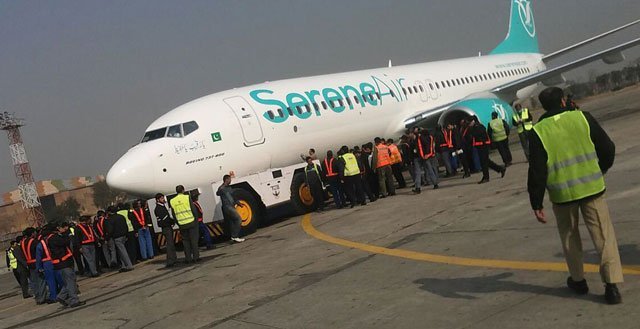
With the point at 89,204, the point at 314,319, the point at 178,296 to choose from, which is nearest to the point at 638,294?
the point at 314,319

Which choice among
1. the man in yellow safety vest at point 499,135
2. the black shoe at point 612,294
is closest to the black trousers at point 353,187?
the man in yellow safety vest at point 499,135

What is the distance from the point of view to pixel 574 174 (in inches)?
195

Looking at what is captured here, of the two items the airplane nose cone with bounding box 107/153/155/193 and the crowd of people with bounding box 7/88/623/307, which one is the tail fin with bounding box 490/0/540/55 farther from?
the airplane nose cone with bounding box 107/153/155/193

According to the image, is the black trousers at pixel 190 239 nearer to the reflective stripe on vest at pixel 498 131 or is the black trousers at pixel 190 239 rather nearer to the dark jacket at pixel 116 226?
the dark jacket at pixel 116 226

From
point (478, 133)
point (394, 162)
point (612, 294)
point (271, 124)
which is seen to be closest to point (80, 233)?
point (271, 124)

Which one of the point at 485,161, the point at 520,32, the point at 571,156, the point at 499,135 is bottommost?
the point at 485,161

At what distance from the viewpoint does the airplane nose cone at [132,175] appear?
1331 cm

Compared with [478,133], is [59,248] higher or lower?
higher

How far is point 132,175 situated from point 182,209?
7.90 feet

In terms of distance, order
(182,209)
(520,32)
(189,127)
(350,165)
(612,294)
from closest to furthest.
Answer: (612,294) → (182,209) → (189,127) → (350,165) → (520,32)

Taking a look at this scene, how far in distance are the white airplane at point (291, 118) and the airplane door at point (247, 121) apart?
1.1 inches

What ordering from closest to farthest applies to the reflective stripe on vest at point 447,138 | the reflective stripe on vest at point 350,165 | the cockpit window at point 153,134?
the cockpit window at point 153,134 → the reflective stripe on vest at point 350,165 → the reflective stripe on vest at point 447,138

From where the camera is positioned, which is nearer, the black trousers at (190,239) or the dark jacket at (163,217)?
the black trousers at (190,239)

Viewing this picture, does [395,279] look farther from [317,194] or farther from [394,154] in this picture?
[394,154]
